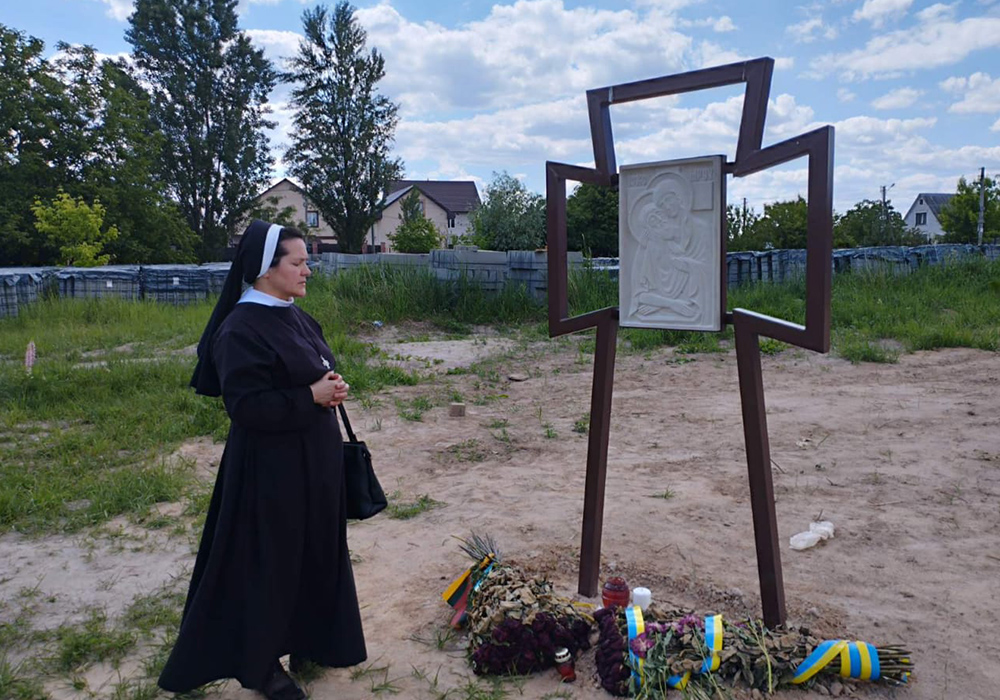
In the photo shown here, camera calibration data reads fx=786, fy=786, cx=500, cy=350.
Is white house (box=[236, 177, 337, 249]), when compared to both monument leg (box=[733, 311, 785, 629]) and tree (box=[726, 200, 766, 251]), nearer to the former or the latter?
tree (box=[726, 200, 766, 251])

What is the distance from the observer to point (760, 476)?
9.87ft

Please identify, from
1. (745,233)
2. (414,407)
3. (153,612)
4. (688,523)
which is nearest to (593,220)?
(745,233)

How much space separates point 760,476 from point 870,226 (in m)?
38.3

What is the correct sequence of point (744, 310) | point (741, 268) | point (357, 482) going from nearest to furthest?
point (357, 482), point (744, 310), point (741, 268)

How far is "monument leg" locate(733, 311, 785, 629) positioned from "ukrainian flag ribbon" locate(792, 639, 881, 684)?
0.28 m

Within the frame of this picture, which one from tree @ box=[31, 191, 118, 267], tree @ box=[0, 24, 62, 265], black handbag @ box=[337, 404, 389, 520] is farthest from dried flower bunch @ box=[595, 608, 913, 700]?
tree @ box=[0, 24, 62, 265]

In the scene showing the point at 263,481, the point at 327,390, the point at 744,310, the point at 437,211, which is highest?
the point at 437,211

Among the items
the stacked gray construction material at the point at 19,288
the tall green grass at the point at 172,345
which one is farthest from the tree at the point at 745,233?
the stacked gray construction material at the point at 19,288

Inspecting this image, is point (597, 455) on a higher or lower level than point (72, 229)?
lower

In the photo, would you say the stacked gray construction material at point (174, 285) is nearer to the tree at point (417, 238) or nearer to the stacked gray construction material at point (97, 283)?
the stacked gray construction material at point (97, 283)

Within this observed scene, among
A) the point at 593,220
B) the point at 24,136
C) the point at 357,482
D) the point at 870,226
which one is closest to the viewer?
the point at 357,482

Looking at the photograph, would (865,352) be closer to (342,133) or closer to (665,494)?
(665,494)

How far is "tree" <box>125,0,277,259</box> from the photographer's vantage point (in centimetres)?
3353

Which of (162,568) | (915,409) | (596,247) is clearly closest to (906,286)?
(915,409)
